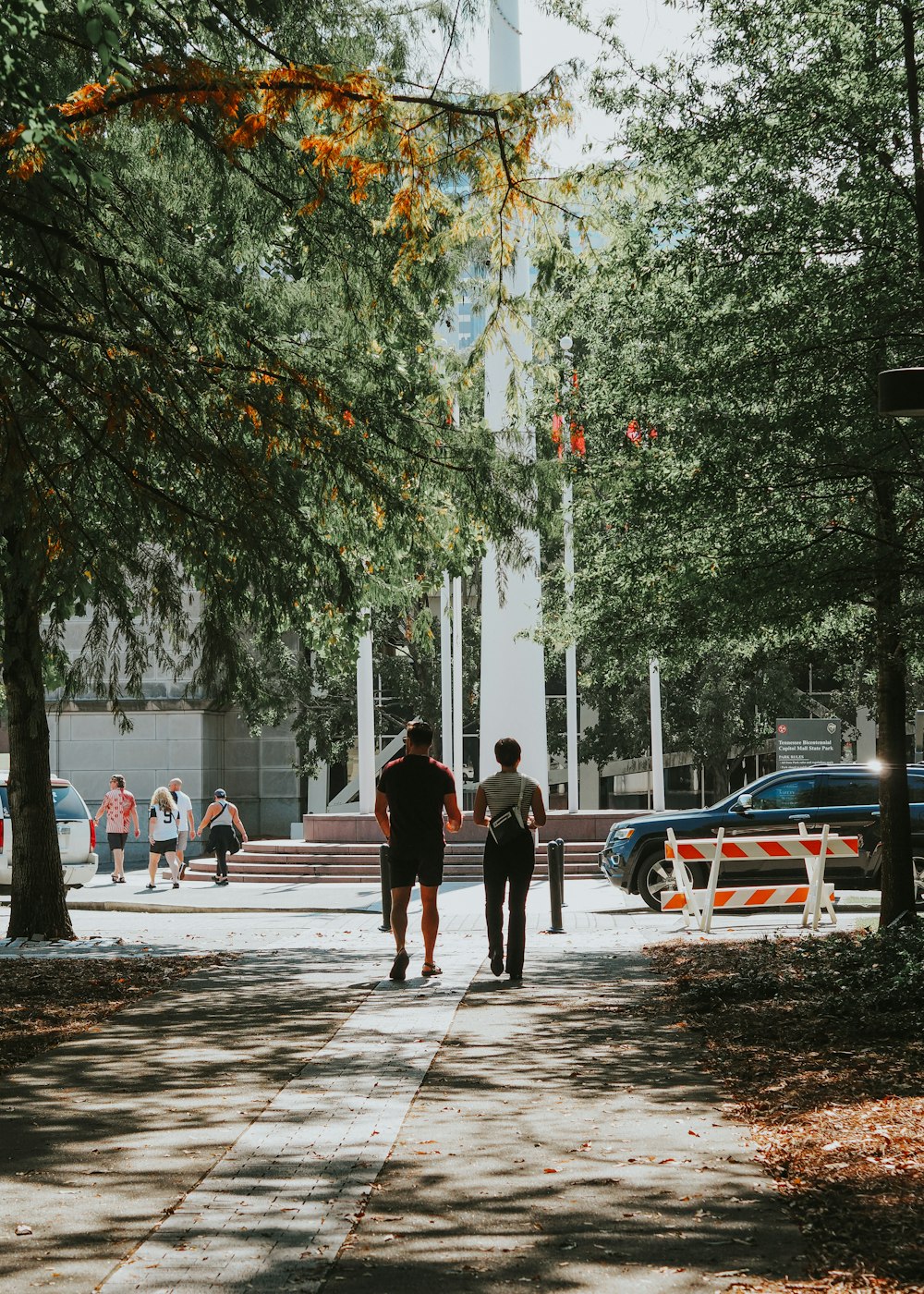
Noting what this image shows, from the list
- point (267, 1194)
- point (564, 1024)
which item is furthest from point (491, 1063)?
point (267, 1194)

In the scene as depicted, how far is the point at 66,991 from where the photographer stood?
1077 centimetres

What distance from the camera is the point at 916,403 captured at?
7113 millimetres

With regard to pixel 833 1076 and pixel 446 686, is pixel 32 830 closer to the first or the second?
pixel 833 1076

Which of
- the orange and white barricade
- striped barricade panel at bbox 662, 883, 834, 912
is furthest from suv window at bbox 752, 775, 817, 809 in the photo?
the orange and white barricade

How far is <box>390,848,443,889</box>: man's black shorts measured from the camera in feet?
34.6

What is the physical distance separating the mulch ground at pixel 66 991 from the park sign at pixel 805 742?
46.0 feet

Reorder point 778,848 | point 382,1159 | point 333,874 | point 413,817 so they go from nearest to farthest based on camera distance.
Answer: point 382,1159, point 413,817, point 778,848, point 333,874

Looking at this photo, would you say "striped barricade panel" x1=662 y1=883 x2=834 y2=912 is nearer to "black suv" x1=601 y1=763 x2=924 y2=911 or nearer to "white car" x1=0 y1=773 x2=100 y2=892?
"black suv" x1=601 y1=763 x2=924 y2=911

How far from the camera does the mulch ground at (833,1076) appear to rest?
4.49m

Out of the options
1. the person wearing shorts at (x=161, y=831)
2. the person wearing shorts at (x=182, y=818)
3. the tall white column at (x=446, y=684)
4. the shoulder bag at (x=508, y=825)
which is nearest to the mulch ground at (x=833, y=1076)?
the shoulder bag at (x=508, y=825)

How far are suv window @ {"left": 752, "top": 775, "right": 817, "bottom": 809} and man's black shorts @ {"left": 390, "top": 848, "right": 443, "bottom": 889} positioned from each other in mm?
10230

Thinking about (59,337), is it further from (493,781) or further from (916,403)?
(916,403)

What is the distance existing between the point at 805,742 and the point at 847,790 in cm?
523

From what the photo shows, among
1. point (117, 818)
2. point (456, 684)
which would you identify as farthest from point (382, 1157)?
point (456, 684)
